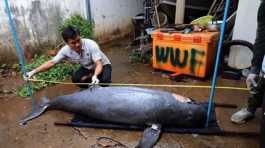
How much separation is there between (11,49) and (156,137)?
3.66 meters

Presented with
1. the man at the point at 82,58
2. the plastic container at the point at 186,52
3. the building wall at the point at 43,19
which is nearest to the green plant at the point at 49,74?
the building wall at the point at 43,19

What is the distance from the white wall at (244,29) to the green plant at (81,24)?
3.21 meters

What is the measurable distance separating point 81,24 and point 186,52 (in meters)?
2.73

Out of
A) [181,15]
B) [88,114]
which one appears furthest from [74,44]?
[181,15]

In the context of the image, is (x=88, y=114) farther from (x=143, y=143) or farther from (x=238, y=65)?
(x=238, y=65)

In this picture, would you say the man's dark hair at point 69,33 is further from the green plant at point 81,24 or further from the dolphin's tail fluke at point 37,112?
the green plant at point 81,24

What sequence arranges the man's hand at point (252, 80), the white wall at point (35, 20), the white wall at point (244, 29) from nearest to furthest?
the man's hand at point (252, 80) → the white wall at point (244, 29) → the white wall at point (35, 20)

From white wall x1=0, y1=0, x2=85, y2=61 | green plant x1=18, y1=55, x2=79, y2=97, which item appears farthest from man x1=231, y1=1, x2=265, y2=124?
white wall x1=0, y1=0, x2=85, y2=61

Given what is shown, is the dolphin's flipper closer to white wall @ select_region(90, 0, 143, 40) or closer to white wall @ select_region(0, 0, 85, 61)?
white wall @ select_region(0, 0, 85, 61)

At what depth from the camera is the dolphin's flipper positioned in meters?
2.69

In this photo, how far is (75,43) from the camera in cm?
326

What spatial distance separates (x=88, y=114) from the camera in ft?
10.5

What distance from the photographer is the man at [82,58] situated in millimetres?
3189

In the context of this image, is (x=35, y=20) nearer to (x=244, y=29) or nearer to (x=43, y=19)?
(x=43, y=19)
